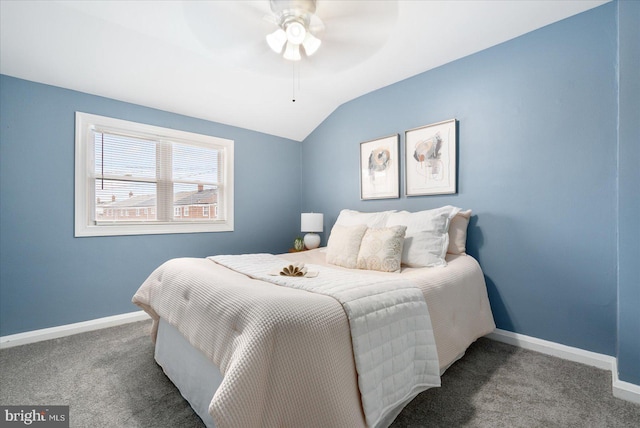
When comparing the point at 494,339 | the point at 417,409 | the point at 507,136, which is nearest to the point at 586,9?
the point at 507,136

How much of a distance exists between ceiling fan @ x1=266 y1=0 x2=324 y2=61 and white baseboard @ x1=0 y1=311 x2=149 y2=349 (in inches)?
113

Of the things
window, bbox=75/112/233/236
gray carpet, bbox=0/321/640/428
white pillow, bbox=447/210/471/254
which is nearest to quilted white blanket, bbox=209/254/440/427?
gray carpet, bbox=0/321/640/428

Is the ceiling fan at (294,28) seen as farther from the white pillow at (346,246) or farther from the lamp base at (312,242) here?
the lamp base at (312,242)

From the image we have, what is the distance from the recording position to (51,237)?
2.47 meters

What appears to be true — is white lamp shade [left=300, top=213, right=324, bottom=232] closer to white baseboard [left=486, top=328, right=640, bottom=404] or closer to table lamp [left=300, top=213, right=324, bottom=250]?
table lamp [left=300, top=213, right=324, bottom=250]

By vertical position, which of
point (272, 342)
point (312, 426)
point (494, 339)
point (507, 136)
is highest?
point (507, 136)

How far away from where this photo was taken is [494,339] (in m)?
2.38

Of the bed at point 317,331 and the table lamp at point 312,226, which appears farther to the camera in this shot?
the table lamp at point 312,226

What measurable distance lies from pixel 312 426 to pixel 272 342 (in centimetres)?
33

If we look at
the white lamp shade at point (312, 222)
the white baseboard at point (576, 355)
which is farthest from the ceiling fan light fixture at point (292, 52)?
the white baseboard at point (576, 355)

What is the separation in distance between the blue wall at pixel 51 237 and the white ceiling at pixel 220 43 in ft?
0.58

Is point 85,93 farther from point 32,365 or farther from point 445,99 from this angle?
point 445,99

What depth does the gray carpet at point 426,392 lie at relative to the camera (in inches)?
56.3

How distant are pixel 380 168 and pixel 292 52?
5.76 ft
